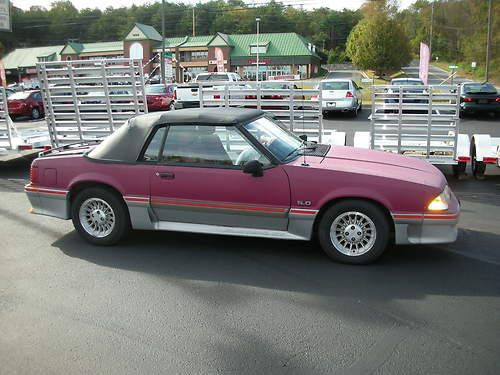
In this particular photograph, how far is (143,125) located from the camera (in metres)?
5.79

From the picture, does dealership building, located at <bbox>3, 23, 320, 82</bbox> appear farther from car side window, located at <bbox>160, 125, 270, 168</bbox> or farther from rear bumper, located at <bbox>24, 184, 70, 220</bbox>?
car side window, located at <bbox>160, 125, 270, 168</bbox>

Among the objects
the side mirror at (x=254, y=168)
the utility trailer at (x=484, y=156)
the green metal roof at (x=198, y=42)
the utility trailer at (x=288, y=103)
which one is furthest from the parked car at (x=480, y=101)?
the green metal roof at (x=198, y=42)

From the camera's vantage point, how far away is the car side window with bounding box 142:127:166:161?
5.63 m

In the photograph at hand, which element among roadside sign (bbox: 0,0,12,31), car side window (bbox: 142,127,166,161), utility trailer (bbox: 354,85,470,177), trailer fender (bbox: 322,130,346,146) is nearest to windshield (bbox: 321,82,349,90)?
trailer fender (bbox: 322,130,346,146)

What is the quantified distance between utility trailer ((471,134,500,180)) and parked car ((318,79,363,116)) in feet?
39.9

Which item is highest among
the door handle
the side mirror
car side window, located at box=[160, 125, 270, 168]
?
car side window, located at box=[160, 125, 270, 168]

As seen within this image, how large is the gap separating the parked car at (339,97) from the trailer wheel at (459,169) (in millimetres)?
12378

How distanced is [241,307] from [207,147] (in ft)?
6.27

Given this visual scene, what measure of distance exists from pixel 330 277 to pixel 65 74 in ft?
23.8

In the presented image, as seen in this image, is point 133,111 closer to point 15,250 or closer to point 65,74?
point 65,74

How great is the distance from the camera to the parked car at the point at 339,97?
72.5ft

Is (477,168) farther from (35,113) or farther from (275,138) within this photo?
(35,113)

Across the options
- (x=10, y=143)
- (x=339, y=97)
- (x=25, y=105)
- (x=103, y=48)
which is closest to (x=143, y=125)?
(x=10, y=143)

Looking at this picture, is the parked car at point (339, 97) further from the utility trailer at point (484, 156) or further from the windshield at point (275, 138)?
the windshield at point (275, 138)
